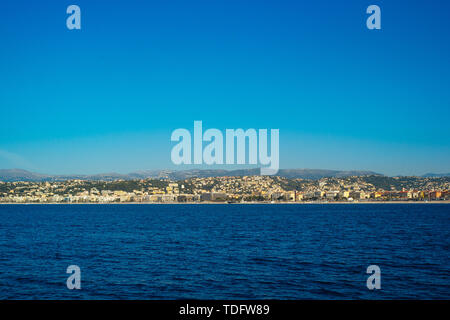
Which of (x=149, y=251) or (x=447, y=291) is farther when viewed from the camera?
(x=149, y=251)

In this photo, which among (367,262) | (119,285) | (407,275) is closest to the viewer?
(119,285)

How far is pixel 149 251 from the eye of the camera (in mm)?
45125

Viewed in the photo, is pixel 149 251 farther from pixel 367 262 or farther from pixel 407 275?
pixel 407 275

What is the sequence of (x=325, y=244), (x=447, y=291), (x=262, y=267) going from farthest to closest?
(x=325, y=244), (x=262, y=267), (x=447, y=291)

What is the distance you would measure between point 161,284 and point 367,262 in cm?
1894

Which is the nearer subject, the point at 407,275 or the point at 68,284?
the point at 68,284

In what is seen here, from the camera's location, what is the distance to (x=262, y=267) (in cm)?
3419

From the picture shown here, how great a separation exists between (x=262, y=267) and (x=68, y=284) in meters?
14.9
